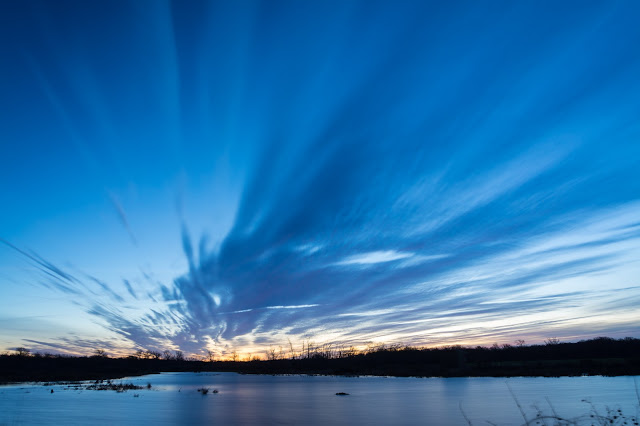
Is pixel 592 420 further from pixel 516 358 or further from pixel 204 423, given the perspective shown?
pixel 516 358

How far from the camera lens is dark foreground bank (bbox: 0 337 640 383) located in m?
83.6

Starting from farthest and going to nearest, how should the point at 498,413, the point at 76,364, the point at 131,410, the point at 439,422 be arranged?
the point at 76,364 < the point at 131,410 < the point at 498,413 < the point at 439,422

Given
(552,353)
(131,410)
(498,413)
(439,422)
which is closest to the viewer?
(439,422)

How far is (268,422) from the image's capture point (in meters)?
25.4

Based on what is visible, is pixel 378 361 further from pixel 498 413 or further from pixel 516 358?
pixel 498 413

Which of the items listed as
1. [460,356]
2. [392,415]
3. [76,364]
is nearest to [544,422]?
[392,415]

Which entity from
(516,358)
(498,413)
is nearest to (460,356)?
(516,358)

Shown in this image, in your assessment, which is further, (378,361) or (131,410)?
(378,361)

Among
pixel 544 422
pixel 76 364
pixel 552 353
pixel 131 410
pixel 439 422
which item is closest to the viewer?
pixel 544 422

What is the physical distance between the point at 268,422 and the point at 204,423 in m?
4.30

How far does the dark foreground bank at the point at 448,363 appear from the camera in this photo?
83613 mm

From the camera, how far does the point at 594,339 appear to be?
414 ft

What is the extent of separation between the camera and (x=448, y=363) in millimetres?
113438

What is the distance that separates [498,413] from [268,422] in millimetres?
16021
